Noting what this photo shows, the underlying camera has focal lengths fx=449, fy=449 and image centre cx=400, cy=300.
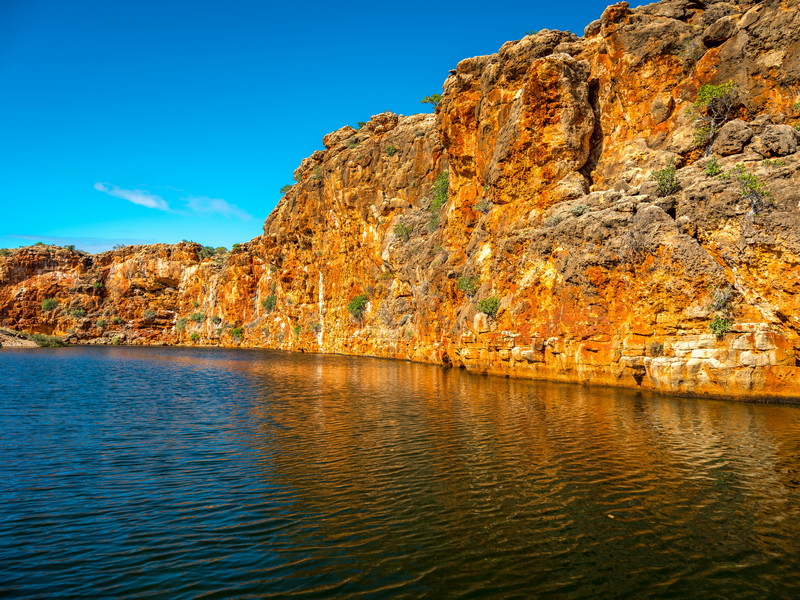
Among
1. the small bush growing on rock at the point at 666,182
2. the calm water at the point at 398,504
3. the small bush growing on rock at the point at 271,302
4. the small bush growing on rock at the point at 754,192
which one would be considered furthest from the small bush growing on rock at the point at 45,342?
the small bush growing on rock at the point at 754,192

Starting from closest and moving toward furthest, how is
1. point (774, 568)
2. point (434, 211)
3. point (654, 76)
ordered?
point (774, 568) → point (654, 76) → point (434, 211)

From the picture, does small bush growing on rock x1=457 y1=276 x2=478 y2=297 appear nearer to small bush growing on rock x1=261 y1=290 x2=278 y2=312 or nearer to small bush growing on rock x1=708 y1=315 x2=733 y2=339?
small bush growing on rock x1=708 y1=315 x2=733 y2=339

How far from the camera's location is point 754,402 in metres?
23.4

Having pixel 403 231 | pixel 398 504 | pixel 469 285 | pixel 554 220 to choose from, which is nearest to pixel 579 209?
pixel 554 220

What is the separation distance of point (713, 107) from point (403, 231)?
41.3 m

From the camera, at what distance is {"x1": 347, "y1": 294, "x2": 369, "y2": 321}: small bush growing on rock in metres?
75.1

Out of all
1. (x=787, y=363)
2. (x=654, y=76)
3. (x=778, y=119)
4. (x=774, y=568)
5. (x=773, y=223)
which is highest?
(x=654, y=76)

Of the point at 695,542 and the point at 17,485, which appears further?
the point at 17,485

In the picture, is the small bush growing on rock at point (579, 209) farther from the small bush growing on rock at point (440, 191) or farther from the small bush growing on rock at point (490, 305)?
the small bush growing on rock at point (440, 191)

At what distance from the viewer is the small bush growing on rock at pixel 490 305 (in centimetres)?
3853

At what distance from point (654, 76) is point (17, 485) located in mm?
45213

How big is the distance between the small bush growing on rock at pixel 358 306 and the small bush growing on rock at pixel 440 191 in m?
20.1

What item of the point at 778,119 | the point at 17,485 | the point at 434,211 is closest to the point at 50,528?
the point at 17,485

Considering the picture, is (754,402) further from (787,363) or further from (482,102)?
(482,102)
